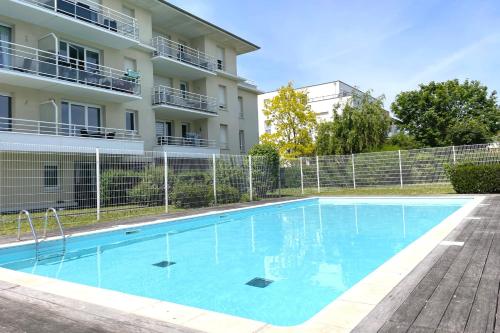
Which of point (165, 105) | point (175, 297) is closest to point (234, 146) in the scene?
point (165, 105)

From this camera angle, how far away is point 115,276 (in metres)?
5.71

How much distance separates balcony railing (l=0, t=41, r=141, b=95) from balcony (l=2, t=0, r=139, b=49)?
1.30m

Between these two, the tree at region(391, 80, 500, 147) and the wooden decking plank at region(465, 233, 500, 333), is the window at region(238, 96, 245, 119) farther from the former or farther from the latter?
the wooden decking plank at region(465, 233, 500, 333)

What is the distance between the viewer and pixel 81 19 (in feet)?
56.0

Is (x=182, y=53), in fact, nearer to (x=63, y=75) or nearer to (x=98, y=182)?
Result: (x=63, y=75)

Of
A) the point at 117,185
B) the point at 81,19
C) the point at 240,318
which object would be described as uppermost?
the point at 81,19

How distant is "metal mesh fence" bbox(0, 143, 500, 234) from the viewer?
10.4 m

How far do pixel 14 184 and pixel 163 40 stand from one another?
15.5 m

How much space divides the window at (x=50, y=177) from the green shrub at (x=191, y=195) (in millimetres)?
3813

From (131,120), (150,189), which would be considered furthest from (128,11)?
(150,189)

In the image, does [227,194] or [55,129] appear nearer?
[227,194]

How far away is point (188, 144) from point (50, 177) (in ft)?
43.6

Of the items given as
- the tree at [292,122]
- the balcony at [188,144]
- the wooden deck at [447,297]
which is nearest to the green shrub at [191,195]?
the balcony at [188,144]

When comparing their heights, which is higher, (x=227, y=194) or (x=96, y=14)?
(x=96, y=14)
